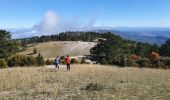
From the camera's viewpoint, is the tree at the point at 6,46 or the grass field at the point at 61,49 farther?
the grass field at the point at 61,49

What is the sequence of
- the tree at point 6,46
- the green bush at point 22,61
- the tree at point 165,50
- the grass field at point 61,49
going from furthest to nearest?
the grass field at point 61,49 < the tree at point 165,50 < the tree at point 6,46 < the green bush at point 22,61

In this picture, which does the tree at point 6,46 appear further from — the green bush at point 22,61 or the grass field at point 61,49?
the grass field at point 61,49

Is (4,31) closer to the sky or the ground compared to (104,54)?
closer to the sky

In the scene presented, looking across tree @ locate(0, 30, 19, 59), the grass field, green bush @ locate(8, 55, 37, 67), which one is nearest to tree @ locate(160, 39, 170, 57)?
the grass field

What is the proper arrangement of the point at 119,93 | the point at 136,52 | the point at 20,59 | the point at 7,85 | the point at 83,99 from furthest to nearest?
the point at 136,52 < the point at 20,59 < the point at 7,85 < the point at 119,93 < the point at 83,99

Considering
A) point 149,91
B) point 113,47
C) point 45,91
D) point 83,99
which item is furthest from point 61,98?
point 113,47

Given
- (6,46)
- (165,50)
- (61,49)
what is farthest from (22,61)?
(61,49)

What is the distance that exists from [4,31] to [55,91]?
74560mm

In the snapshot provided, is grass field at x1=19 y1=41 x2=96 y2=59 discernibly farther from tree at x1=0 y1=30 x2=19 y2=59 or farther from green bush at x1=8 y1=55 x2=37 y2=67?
green bush at x1=8 y1=55 x2=37 y2=67

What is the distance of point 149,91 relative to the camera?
19781mm

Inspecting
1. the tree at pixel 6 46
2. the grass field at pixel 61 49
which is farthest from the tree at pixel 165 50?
the tree at pixel 6 46

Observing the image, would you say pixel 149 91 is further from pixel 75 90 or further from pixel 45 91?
pixel 45 91

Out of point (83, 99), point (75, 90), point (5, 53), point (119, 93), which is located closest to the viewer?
point (83, 99)

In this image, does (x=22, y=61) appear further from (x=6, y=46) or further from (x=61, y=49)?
(x=61, y=49)
